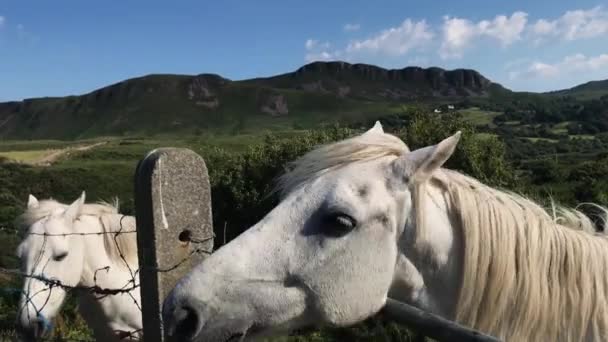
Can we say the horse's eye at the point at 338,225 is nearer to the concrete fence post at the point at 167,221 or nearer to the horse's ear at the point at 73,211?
the concrete fence post at the point at 167,221

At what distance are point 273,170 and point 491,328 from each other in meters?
25.2

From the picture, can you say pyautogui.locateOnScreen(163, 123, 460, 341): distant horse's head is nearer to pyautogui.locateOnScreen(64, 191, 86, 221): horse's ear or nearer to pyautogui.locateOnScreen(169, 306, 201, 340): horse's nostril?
pyautogui.locateOnScreen(169, 306, 201, 340): horse's nostril

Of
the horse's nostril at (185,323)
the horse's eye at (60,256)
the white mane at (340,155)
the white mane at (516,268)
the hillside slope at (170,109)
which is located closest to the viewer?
the horse's nostril at (185,323)

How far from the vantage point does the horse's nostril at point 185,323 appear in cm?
190

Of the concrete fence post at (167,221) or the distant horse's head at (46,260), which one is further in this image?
the distant horse's head at (46,260)

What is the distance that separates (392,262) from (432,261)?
19 cm

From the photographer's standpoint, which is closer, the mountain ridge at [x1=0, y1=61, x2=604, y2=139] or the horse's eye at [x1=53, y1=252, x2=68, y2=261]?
the horse's eye at [x1=53, y1=252, x2=68, y2=261]

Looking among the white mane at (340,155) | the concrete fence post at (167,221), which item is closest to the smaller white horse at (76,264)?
the concrete fence post at (167,221)

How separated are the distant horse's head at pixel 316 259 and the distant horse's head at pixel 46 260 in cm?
261

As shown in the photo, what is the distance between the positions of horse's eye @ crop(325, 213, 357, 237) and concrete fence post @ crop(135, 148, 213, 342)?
0.69m

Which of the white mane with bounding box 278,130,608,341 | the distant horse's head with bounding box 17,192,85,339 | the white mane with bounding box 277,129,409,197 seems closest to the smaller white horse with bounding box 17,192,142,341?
the distant horse's head with bounding box 17,192,85,339

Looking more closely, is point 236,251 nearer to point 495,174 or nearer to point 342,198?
point 342,198

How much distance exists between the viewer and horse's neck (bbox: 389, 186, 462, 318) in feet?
7.07

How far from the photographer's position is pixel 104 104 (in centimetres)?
17425
